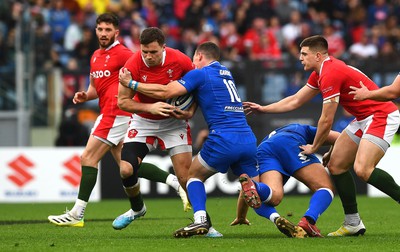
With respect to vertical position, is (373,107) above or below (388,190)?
above

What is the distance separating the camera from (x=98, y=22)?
12375mm

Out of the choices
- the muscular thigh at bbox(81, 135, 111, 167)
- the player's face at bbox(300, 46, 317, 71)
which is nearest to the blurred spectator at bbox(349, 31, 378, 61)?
the muscular thigh at bbox(81, 135, 111, 167)

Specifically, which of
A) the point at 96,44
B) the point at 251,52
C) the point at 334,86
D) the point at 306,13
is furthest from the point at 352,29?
the point at 334,86

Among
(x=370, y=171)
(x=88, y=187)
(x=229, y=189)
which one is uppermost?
(x=370, y=171)

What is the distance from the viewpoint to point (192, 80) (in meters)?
10.1

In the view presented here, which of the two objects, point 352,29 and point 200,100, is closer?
point 200,100

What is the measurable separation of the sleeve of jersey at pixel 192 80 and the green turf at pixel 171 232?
1.55 metres

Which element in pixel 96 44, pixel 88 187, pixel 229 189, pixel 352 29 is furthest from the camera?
pixel 352 29

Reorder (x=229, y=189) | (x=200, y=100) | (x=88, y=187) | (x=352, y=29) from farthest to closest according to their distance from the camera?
1. (x=352, y=29)
2. (x=229, y=189)
3. (x=88, y=187)
4. (x=200, y=100)

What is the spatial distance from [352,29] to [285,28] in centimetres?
166

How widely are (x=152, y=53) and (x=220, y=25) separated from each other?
1227 cm

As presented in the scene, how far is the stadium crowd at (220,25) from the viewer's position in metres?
21.3

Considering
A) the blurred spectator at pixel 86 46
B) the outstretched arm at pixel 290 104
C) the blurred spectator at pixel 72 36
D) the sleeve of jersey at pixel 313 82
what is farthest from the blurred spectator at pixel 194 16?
the sleeve of jersey at pixel 313 82

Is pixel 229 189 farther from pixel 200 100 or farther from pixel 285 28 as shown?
pixel 200 100
